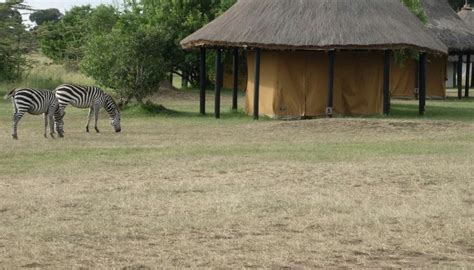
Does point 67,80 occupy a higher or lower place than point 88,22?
lower

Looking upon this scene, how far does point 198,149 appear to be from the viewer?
55.7 ft

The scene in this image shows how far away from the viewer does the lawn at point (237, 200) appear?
314 inches

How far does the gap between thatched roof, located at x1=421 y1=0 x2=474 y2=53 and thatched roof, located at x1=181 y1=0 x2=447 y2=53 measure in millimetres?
10727

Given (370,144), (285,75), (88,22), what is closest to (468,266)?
(370,144)

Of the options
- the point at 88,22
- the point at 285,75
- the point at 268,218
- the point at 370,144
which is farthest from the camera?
the point at 88,22

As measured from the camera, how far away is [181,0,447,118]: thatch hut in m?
23.6

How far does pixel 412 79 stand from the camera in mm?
37031

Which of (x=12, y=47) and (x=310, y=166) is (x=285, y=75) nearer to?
(x=310, y=166)

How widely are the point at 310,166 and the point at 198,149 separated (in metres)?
3.33

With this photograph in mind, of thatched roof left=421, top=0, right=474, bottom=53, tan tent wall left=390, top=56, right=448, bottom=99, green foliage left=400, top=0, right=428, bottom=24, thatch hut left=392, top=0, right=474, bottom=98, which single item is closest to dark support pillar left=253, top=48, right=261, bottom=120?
green foliage left=400, top=0, right=428, bottom=24

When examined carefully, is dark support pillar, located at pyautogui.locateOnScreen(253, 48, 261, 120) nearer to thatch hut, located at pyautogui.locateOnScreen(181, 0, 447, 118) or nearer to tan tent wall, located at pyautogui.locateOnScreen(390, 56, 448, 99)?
thatch hut, located at pyautogui.locateOnScreen(181, 0, 447, 118)

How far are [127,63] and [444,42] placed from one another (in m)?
15.6

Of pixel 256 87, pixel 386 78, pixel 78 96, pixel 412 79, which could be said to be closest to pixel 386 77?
pixel 386 78

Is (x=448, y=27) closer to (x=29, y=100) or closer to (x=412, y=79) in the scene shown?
(x=412, y=79)
